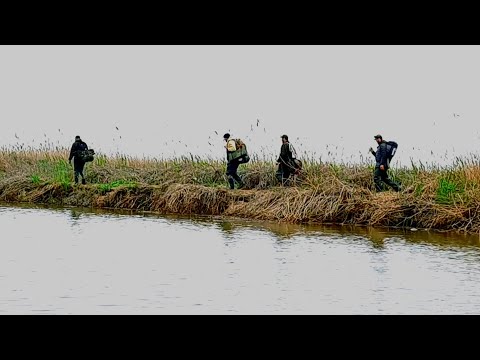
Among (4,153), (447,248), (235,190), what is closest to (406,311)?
(447,248)

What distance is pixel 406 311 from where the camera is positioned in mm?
8992

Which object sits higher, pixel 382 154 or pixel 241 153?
pixel 241 153

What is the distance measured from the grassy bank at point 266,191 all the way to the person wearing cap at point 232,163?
48 cm

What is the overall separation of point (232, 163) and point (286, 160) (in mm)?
1571

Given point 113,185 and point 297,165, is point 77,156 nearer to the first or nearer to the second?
point 113,185

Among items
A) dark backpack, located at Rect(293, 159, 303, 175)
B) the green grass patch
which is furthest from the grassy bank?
dark backpack, located at Rect(293, 159, 303, 175)

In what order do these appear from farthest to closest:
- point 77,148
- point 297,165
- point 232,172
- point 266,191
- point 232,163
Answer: point 77,148 → point 232,172 → point 232,163 → point 297,165 → point 266,191

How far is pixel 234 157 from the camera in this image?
2217cm

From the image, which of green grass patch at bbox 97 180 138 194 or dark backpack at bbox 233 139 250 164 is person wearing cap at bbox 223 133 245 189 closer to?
dark backpack at bbox 233 139 250 164

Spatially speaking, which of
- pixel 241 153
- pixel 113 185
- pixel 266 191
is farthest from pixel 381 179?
pixel 113 185

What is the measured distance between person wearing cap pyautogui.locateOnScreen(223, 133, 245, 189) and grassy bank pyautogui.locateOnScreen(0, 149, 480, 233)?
1.56 ft

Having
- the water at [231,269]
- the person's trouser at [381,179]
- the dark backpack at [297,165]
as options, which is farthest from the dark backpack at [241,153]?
the water at [231,269]
